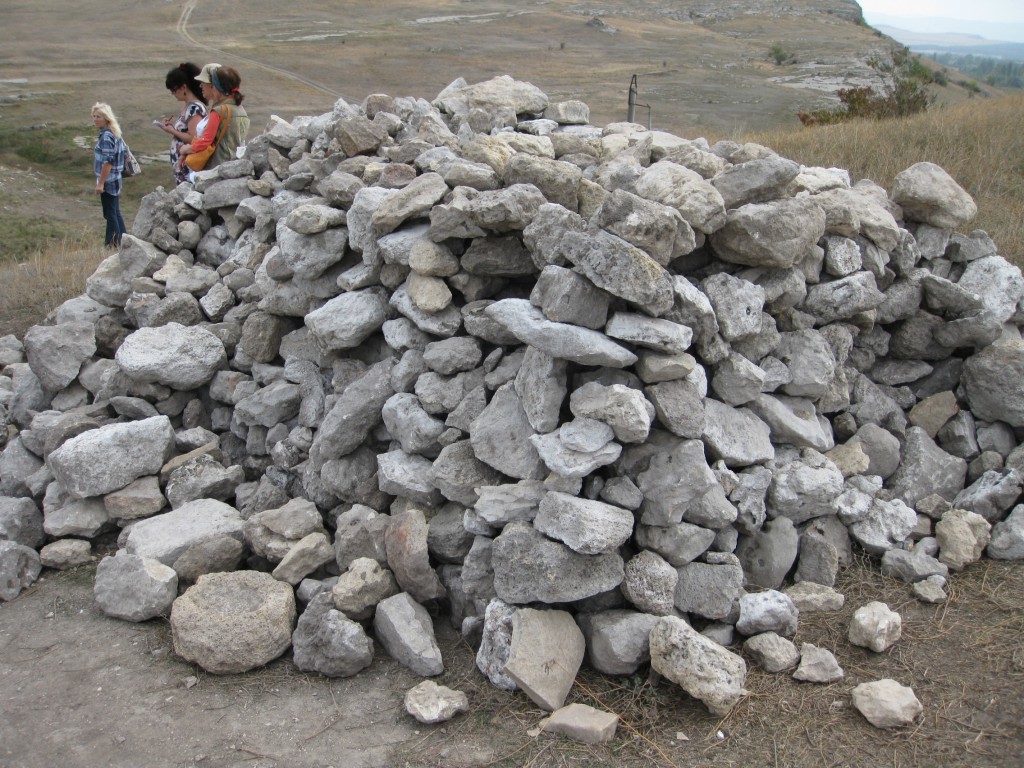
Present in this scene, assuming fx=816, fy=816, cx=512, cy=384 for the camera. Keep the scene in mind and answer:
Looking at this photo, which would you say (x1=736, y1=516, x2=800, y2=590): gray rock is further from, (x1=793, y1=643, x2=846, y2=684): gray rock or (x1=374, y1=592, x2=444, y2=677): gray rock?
(x1=374, y1=592, x2=444, y2=677): gray rock

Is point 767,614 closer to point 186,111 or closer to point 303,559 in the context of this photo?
point 303,559

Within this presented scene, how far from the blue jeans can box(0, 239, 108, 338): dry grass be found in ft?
1.21

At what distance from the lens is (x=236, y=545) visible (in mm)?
4730

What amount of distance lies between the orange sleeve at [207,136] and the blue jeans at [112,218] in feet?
7.85

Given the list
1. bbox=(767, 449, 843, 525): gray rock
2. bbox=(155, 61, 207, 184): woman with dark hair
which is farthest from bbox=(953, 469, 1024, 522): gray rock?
bbox=(155, 61, 207, 184): woman with dark hair

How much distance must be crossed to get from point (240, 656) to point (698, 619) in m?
2.32

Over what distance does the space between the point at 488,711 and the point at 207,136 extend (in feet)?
21.0

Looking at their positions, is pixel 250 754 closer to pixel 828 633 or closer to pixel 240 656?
pixel 240 656

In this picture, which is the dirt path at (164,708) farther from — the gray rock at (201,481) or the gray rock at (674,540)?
the gray rock at (674,540)

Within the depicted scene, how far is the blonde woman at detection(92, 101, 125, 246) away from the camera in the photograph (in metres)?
9.22

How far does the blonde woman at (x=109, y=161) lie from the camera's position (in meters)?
9.22

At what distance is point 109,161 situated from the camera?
9438 mm

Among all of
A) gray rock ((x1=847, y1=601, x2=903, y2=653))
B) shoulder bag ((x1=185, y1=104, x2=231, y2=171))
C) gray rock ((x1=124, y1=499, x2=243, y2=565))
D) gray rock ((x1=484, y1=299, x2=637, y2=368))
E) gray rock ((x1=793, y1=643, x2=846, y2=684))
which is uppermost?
shoulder bag ((x1=185, y1=104, x2=231, y2=171))

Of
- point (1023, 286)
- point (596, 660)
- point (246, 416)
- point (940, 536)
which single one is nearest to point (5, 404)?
point (246, 416)
